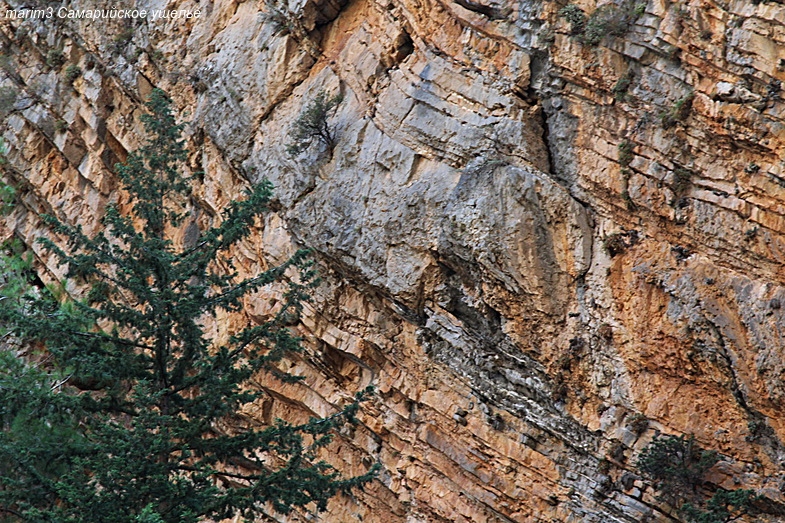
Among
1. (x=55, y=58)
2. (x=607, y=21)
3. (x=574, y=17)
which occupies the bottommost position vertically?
(x=607, y=21)

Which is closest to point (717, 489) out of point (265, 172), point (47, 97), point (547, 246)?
Result: point (547, 246)

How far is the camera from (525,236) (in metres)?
12.0

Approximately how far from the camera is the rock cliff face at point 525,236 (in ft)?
→ 35.9

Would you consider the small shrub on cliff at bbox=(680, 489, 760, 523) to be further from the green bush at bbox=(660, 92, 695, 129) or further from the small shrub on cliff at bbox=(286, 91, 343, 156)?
the small shrub on cliff at bbox=(286, 91, 343, 156)

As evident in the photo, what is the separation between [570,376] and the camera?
1197cm

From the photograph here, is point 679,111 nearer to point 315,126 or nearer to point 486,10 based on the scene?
point 486,10

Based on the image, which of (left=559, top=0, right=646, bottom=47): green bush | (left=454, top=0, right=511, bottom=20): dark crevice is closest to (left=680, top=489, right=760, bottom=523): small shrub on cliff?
(left=559, top=0, right=646, bottom=47): green bush

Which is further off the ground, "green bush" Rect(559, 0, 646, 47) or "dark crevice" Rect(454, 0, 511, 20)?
"dark crevice" Rect(454, 0, 511, 20)

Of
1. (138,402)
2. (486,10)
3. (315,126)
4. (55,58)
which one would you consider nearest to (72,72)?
(55,58)

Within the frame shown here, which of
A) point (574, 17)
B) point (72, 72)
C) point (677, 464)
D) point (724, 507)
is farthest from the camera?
point (72, 72)

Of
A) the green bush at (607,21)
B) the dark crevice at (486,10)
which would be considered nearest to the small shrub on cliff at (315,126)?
the dark crevice at (486,10)

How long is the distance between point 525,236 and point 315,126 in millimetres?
4155

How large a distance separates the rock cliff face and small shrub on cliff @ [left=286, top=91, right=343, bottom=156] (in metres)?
0.20

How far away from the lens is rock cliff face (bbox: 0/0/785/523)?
430 inches
